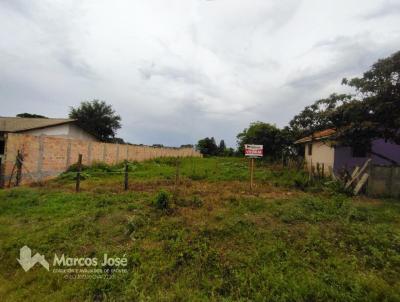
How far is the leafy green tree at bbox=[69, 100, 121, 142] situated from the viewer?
97.8 ft

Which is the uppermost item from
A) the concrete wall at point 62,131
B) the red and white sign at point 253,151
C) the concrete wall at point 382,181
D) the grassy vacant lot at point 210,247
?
the concrete wall at point 62,131

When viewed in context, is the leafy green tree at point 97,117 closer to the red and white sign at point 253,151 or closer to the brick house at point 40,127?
the brick house at point 40,127

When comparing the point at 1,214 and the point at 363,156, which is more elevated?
the point at 363,156

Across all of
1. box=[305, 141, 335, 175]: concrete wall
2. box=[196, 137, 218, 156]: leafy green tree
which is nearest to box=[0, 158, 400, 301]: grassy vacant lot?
box=[305, 141, 335, 175]: concrete wall

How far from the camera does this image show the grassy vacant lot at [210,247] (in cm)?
318

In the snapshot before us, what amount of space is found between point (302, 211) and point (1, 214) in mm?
7909

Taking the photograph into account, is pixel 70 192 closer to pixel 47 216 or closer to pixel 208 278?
pixel 47 216

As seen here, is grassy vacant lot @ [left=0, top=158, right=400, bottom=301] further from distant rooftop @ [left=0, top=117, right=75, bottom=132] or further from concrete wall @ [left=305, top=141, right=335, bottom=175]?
distant rooftop @ [left=0, top=117, right=75, bottom=132]

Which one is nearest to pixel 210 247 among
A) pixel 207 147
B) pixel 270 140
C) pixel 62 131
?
pixel 62 131

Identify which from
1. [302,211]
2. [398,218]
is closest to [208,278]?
[302,211]

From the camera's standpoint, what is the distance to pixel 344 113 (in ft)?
31.3

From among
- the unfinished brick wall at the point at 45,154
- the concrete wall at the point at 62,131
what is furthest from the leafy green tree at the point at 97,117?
the unfinished brick wall at the point at 45,154

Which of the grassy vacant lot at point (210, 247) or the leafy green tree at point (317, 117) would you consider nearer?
the grassy vacant lot at point (210, 247)

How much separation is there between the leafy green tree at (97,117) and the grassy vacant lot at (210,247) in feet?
82.0
